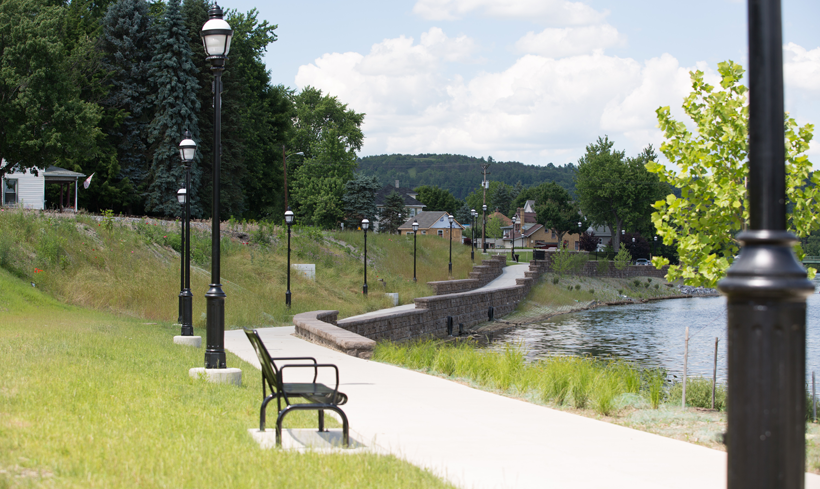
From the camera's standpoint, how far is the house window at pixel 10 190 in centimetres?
3922

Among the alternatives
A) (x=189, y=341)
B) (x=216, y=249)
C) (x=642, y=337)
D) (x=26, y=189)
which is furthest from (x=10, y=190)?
(x=216, y=249)

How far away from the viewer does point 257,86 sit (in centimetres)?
5725

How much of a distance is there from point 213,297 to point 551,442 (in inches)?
209

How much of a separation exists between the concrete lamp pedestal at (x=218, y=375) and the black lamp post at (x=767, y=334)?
736 cm

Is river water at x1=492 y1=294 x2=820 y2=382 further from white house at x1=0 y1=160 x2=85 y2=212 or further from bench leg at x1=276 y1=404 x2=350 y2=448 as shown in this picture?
white house at x1=0 y1=160 x2=85 y2=212

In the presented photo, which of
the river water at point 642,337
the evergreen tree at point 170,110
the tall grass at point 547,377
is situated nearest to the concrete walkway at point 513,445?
the tall grass at point 547,377

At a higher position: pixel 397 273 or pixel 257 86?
pixel 257 86

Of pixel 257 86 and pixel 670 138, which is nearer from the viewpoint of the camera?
pixel 670 138

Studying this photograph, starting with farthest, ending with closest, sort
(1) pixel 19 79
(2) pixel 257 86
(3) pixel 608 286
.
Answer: (3) pixel 608 286
(2) pixel 257 86
(1) pixel 19 79

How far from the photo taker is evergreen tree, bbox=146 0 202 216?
134 ft

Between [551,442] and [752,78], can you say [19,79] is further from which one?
[752,78]

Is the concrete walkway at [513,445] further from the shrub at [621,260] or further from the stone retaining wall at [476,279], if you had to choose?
the shrub at [621,260]

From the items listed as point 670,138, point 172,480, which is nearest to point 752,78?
point 172,480

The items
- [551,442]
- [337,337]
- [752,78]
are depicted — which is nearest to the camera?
[752,78]
